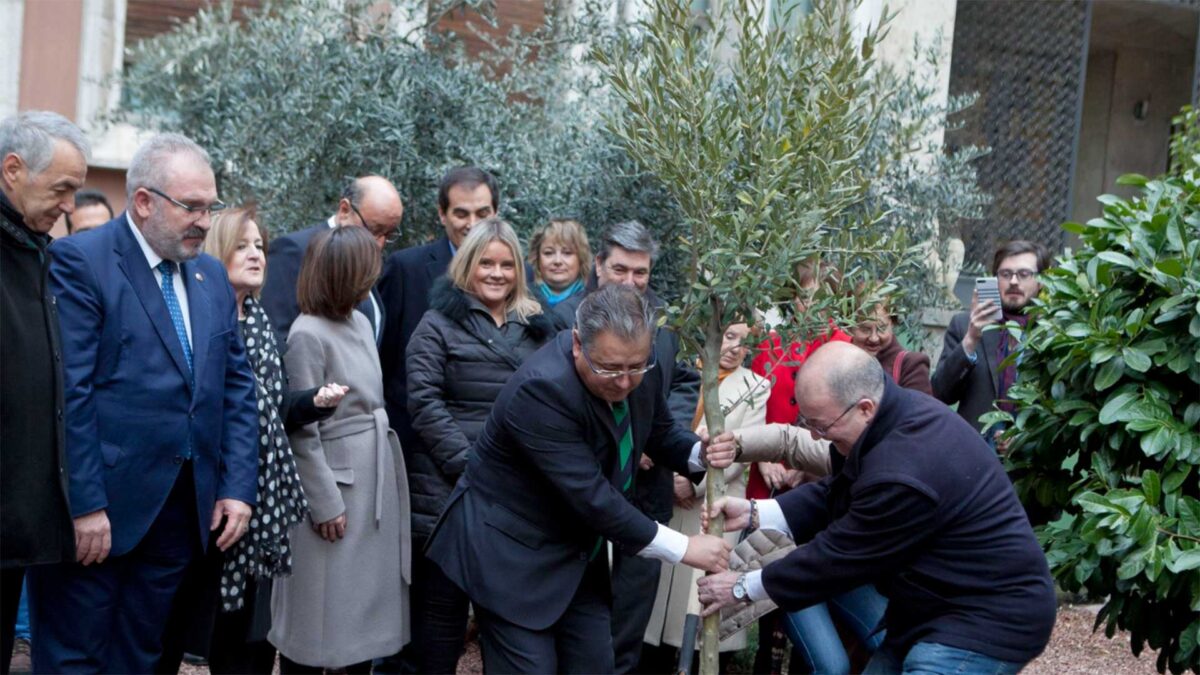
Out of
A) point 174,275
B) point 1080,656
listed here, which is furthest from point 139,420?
point 1080,656

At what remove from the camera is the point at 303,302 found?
619cm

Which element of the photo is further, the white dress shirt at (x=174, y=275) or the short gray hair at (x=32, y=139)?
the white dress shirt at (x=174, y=275)

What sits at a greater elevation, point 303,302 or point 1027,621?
point 303,302

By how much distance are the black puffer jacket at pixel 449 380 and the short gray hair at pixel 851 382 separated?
6.60ft

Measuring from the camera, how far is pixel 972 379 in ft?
25.0

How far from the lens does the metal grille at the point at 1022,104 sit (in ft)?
45.5

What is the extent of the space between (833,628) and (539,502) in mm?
1504

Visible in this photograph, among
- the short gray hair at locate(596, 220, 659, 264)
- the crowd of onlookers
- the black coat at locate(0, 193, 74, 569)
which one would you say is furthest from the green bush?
the black coat at locate(0, 193, 74, 569)

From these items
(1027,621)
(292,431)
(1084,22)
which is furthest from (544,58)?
(1084,22)

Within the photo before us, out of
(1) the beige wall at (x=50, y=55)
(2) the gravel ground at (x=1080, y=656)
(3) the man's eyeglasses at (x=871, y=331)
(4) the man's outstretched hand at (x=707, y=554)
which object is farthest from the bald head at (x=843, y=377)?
(1) the beige wall at (x=50, y=55)

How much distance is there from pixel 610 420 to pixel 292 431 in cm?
161

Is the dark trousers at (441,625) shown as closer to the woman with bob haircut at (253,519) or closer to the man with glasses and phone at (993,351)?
the woman with bob haircut at (253,519)

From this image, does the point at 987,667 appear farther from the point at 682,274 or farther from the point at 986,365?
Result: the point at 682,274

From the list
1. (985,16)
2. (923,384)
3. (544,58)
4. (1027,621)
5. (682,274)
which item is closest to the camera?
(1027,621)
